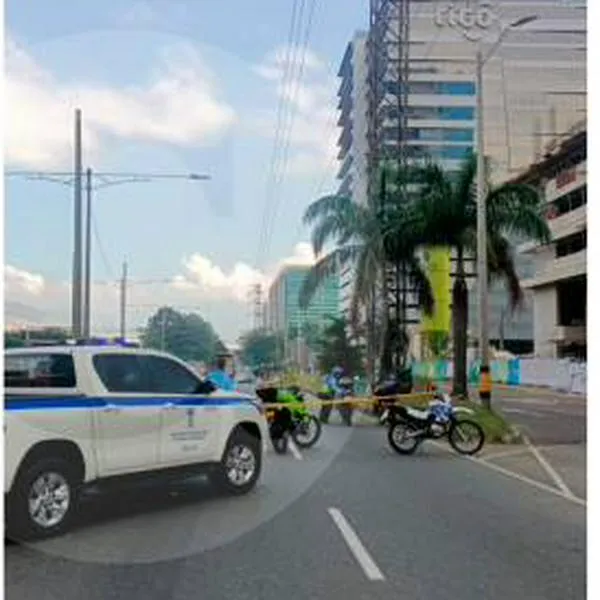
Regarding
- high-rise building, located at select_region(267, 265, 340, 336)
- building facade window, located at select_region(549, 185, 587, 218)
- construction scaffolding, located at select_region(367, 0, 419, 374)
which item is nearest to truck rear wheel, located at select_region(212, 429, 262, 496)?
high-rise building, located at select_region(267, 265, 340, 336)

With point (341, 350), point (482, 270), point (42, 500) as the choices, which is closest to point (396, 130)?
point (341, 350)

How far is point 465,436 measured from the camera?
18719 millimetres

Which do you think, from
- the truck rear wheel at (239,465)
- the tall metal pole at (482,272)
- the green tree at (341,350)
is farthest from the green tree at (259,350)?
the green tree at (341,350)

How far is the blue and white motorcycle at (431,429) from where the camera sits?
1848 cm

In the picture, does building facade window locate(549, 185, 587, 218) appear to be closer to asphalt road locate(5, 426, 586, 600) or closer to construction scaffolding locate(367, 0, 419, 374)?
construction scaffolding locate(367, 0, 419, 374)

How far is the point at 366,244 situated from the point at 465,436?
14.4 meters

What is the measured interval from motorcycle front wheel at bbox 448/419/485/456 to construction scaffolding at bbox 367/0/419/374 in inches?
548

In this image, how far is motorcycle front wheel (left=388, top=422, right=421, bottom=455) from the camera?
725 inches

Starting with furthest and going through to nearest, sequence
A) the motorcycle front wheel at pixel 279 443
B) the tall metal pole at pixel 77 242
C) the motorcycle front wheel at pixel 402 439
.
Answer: the motorcycle front wheel at pixel 402 439 < the motorcycle front wheel at pixel 279 443 < the tall metal pole at pixel 77 242

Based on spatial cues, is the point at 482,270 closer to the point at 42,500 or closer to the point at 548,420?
the point at 548,420

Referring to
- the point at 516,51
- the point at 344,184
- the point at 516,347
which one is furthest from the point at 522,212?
the point at 516,347

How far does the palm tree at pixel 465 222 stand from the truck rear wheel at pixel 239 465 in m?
17.9

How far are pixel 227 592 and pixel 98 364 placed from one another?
3.61 metres

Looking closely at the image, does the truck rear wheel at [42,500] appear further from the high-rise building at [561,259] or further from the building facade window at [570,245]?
the building facade window at [570,245]
